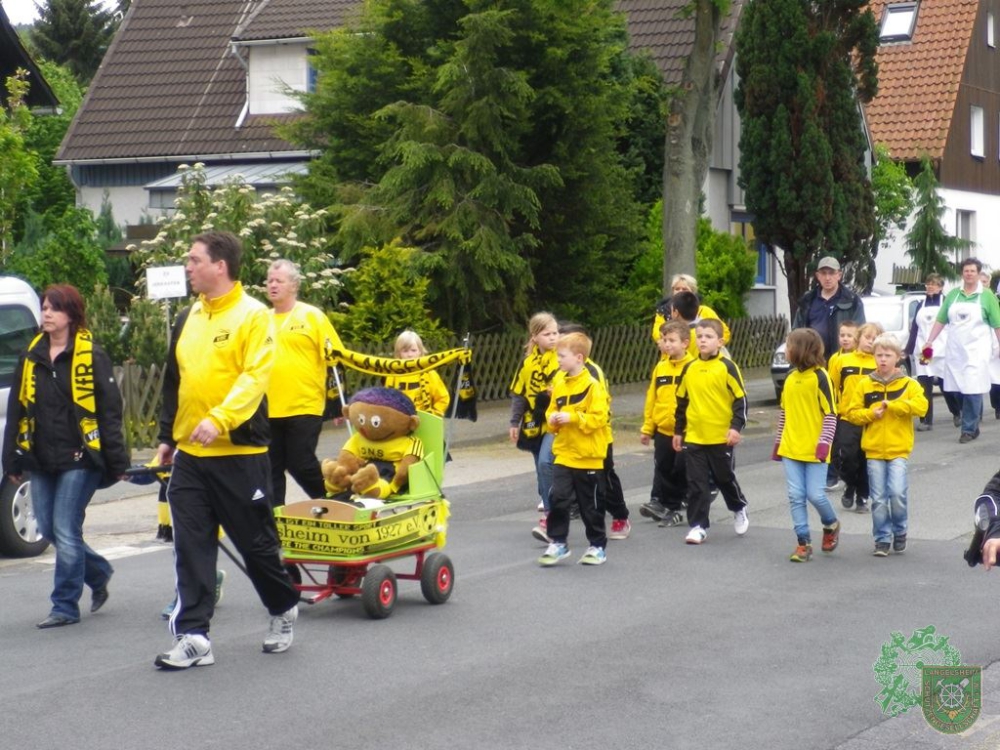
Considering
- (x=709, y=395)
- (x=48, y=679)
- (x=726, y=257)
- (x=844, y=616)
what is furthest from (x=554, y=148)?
(x=48, y=679)

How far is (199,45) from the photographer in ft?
114

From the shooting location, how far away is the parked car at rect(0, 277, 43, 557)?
35.2 ft

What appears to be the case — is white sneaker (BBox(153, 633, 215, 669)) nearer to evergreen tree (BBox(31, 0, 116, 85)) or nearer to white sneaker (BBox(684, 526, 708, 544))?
white sneaker (BBox(684, 526, 708, 544))

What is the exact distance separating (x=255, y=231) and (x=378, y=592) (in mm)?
13223

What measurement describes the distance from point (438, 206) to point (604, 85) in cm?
311

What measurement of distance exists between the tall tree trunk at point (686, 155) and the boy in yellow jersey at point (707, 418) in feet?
30.9

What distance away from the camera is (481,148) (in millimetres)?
21578

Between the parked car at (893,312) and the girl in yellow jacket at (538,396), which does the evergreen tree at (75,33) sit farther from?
the girl in yellow jacket at (538,396)

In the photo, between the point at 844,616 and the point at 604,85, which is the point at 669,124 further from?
the point at 844,616

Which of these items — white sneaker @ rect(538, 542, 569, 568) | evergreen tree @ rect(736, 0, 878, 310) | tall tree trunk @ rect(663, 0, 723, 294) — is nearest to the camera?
white sneaker @ rect(538, 542, 569, 568)

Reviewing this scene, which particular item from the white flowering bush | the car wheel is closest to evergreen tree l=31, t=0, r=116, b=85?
the white flowering bush

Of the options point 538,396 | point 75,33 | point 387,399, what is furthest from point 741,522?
point 75,33

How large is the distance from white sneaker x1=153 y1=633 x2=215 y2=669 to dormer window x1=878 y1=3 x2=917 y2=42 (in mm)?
38325

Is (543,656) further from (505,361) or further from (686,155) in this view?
(505,361)
